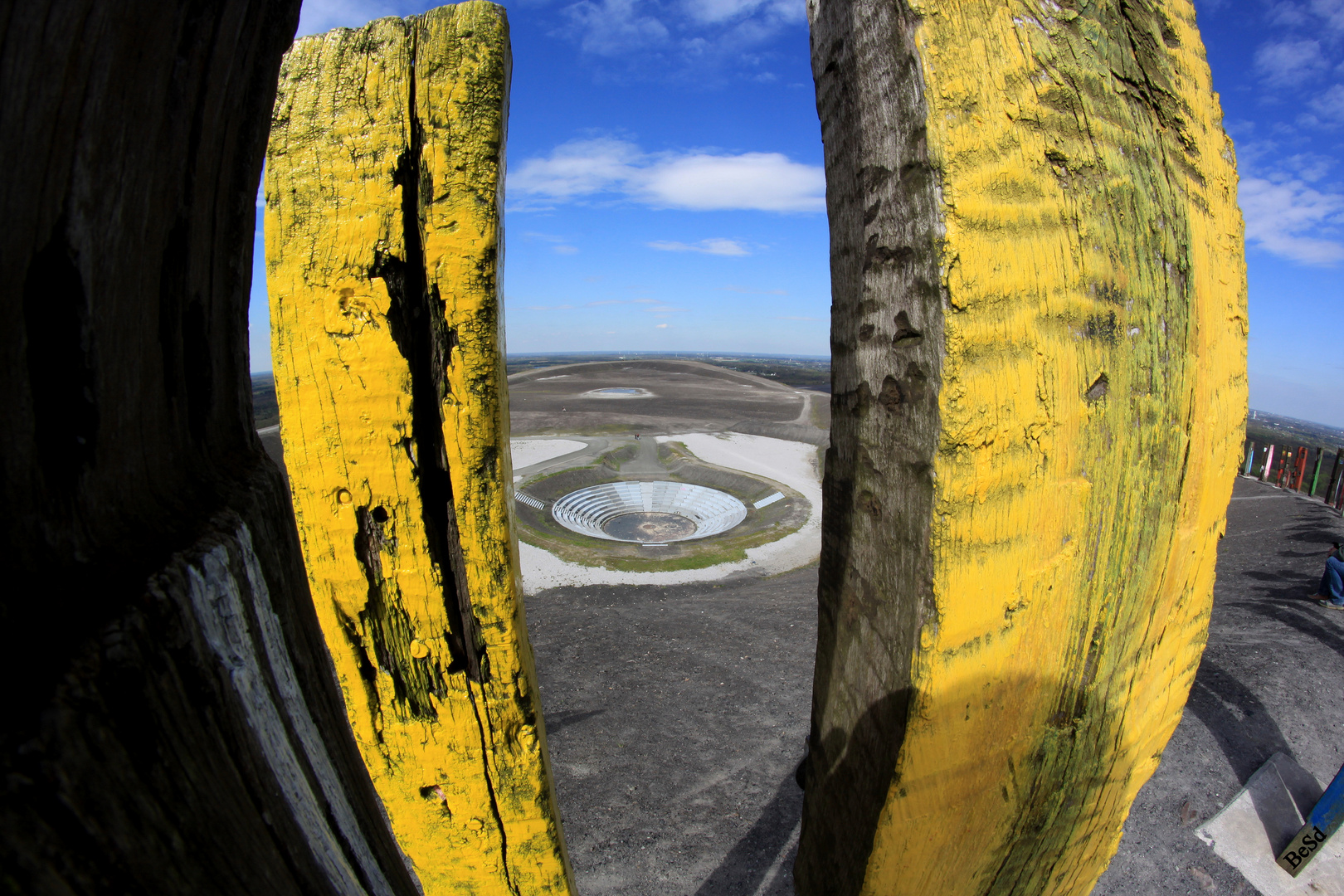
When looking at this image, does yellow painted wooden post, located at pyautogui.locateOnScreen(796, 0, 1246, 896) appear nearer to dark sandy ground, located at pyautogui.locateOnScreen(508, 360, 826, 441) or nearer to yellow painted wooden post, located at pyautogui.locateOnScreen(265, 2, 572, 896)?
yellow painted wooden post, located at pyautogui.locateOnScreen(265, 2, 572, 896)

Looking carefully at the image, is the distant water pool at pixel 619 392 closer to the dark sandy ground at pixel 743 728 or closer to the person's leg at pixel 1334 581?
the dark sandy ground at pixel 743 728

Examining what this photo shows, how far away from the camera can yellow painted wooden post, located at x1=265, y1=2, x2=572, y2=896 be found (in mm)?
758

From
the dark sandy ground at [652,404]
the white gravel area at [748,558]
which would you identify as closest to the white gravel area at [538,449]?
the dark sandy ground at [652,404]

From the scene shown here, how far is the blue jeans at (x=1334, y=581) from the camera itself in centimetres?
712

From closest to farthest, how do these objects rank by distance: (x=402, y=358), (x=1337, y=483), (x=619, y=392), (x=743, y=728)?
(x=402, y=358)
(x=743, y=728)
(x=1337, y=483)
(x=619, y=392)

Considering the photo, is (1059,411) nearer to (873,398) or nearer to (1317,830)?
(873,398)

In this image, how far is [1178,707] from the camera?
0.88 meters

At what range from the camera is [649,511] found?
1476 centimetres

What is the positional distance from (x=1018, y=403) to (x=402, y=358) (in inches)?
27.3

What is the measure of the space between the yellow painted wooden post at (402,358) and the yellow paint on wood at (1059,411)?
50 cm

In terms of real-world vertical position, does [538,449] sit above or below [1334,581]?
below

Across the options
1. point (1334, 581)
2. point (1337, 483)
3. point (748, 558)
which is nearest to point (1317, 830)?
point (1334, 581)

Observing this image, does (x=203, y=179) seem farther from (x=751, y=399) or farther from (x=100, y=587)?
(x=751, y=399)

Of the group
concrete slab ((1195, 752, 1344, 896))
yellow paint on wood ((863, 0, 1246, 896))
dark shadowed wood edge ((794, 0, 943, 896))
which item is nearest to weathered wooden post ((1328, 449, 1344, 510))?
concrete slab ((1195, 752, 1344, 896))
